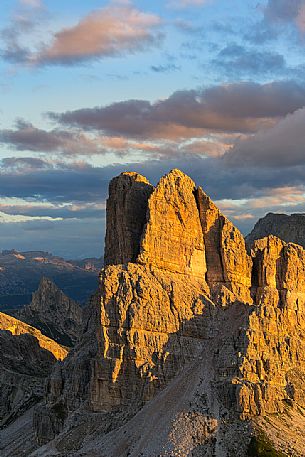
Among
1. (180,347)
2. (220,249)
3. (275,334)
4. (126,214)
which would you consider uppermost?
(126,214)

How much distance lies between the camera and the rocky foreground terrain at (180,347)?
148250 millimetres

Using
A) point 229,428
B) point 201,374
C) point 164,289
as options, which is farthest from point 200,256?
point 229,428

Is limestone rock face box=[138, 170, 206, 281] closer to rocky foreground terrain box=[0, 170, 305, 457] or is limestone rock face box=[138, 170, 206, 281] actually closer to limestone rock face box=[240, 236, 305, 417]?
rocky foreground terrain box=[0, 170, 305, 457]

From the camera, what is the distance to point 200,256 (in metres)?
177

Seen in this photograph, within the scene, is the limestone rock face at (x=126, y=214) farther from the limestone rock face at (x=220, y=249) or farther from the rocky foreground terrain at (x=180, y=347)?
the limestone rock face at (x=220, y=249)

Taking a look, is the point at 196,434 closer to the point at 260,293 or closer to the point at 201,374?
the point at 201,374

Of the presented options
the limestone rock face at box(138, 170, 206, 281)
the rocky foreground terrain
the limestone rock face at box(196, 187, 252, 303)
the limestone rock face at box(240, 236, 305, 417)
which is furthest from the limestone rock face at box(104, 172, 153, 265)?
the limestone rock face at box(240, 236, 305, 417)

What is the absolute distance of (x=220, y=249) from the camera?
179m

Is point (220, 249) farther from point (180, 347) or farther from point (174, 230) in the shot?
point (180, 347)

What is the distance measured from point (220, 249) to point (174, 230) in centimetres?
1220

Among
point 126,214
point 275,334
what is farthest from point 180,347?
point 126,214

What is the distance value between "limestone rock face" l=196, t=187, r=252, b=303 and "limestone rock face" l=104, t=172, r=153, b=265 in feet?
40.4

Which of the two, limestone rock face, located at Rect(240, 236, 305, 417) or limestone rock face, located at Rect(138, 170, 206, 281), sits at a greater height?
limestone rock face, located at Rect(138, 170, 206, 281)

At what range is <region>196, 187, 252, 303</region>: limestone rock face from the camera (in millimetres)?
178625
